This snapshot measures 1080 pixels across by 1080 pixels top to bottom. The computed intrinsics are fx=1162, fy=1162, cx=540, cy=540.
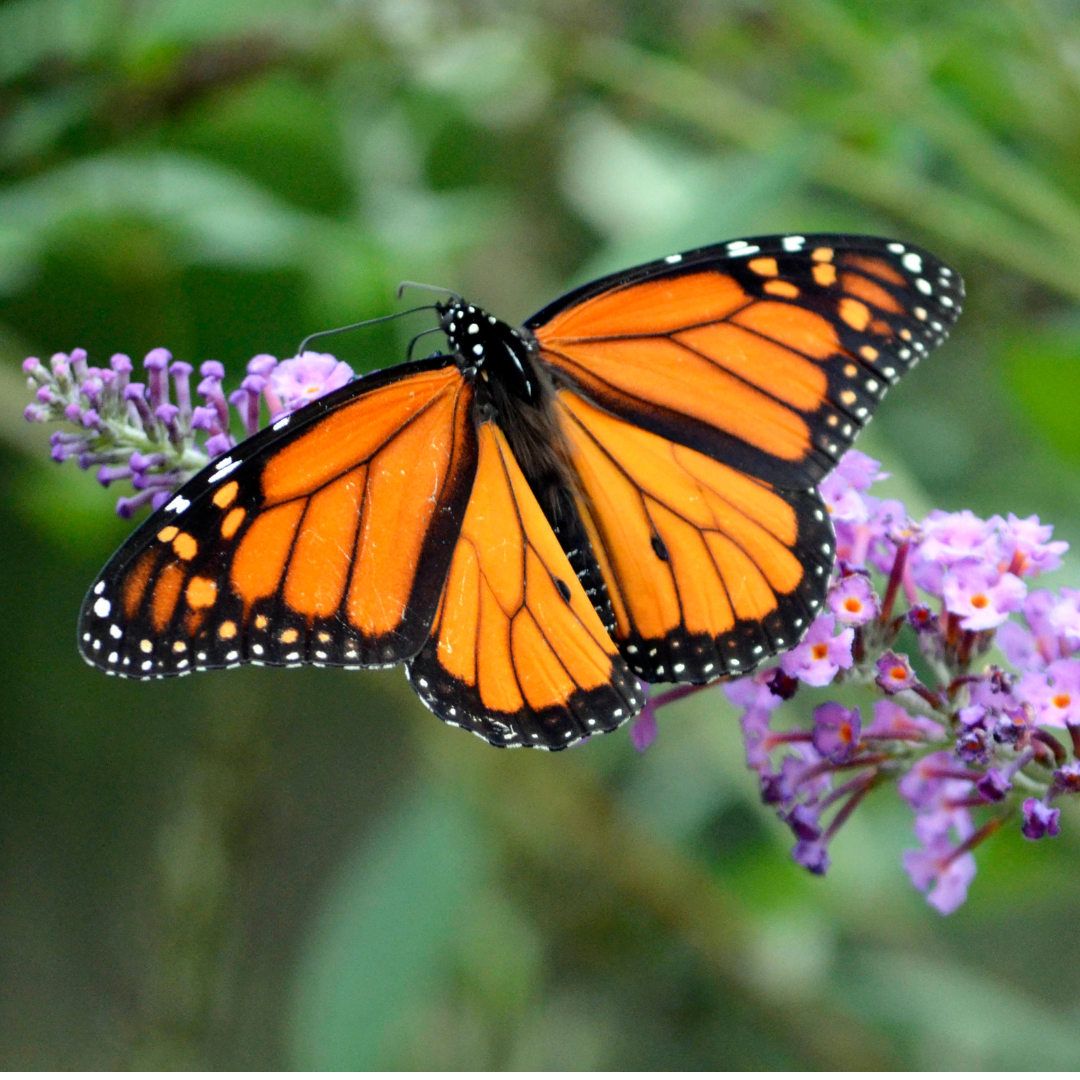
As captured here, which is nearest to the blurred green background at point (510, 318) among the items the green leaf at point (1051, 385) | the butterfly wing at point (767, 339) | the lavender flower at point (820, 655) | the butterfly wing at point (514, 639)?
the green leaf at point (1051, 385)

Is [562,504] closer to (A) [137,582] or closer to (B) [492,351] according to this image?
(B) [492,351]

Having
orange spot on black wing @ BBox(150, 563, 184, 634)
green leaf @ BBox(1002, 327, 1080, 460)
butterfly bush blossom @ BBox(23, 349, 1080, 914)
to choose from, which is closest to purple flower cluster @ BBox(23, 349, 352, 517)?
butterfly bush blossom @ BBox(23, 349, 1080, 914)

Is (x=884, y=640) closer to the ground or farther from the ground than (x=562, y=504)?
closer to the ground

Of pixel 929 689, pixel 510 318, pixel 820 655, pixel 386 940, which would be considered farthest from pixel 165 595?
pixel 510 318

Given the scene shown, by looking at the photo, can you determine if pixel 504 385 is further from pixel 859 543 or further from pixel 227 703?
pixel 227 703

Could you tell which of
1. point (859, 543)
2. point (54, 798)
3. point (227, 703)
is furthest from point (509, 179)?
point (54, 798)

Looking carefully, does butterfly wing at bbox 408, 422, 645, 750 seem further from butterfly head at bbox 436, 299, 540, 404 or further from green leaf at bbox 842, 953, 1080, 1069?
green leaf at bbox 842, 953, 1080, 1069

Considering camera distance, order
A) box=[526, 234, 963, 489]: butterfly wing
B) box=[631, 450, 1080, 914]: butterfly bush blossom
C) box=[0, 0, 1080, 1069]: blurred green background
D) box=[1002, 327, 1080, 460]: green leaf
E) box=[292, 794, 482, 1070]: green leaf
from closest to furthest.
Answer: box=[631, 450, 1080, 914]: butterfly bush blossom, box=[526, 234, 963, 489]: butterfly wing, box=[1002, 327, 1080, 460]: green leaf, box=[0, 0, 1080, 1069]: blurred green background, box=[292, 794, 482, 1070]: green leaf
